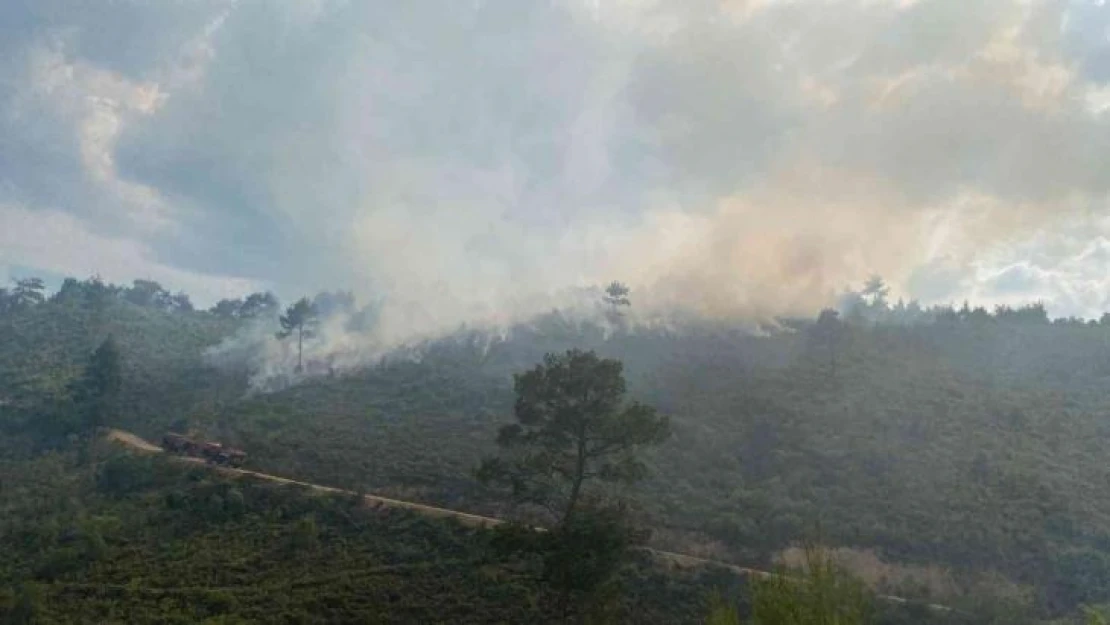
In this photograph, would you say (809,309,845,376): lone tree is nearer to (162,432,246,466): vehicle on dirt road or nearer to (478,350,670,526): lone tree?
(478,350,670,526): lone tree

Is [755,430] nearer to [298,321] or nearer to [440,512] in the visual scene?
→ [440,512]

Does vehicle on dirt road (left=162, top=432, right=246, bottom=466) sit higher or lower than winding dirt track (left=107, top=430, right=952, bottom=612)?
higher

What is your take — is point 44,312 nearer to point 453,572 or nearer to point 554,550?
point 453,572

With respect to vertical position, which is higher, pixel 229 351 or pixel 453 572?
pixel 229 351

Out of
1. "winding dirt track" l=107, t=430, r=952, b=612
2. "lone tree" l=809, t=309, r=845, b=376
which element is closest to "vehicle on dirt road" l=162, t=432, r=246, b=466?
"winding dirt track" l=107, t=430, r=952, b=612

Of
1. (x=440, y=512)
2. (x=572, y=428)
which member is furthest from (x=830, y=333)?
(x=572, y=428)

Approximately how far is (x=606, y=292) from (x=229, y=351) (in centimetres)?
5182

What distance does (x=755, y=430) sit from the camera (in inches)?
2534

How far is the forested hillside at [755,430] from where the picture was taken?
43688mm

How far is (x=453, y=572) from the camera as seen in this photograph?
37656 mm

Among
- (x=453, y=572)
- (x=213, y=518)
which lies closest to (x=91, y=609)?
(x=213, y=518)

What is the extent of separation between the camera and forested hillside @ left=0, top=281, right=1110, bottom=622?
4369 cm

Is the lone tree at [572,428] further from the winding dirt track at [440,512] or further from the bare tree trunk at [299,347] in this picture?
the bare tree trunk at [299,347]

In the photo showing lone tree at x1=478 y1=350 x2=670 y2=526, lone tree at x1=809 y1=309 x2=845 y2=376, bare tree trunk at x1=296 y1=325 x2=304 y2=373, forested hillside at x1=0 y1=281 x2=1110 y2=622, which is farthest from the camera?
bare tree trunk at x1=296 y1=325 x2=304 y2=373
